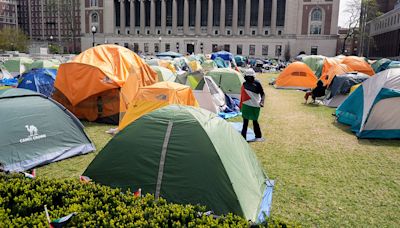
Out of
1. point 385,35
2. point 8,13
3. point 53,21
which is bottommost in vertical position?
point 385,35

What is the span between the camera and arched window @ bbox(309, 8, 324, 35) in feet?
228

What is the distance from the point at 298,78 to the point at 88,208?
20438 millimetres

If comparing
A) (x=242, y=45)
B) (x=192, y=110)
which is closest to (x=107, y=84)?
(x=192, y=110)

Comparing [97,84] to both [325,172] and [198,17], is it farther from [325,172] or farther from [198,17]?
[198,17]

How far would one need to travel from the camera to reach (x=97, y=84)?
33.0 ft

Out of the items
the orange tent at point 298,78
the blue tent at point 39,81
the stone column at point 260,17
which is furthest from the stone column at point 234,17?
the blue tent at point 39,81

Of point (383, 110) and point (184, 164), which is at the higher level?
point (383, 110)

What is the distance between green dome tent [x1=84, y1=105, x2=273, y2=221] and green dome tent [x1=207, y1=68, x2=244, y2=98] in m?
9.98

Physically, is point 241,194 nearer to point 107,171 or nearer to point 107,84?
point 107,171

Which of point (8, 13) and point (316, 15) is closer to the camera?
point (316, 15)

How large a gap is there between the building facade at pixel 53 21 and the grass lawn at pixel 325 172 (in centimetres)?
8871

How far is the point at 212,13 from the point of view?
249 ft

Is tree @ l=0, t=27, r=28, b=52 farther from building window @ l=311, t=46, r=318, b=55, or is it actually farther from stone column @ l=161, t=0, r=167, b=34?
building window @ l=311, t=46, r=318, b=55

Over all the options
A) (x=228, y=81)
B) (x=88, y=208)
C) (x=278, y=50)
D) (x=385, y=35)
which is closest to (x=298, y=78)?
(x=228, y=81)
